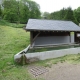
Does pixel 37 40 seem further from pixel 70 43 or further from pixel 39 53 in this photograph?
pixel 70 43

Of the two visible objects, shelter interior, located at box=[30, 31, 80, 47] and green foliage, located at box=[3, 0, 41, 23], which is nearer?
shelter interior, located at box=[30, 31, 80, 47]

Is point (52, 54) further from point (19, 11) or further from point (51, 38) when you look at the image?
point (19, 11)

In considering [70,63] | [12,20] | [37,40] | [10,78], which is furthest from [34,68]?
[12,20]

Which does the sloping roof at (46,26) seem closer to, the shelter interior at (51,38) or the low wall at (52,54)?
the shelter interior at (51,38)

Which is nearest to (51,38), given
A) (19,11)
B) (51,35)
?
(51,35)

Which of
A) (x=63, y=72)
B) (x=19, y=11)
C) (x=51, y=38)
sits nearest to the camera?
(x=63, y=72)

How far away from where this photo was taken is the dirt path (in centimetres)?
630

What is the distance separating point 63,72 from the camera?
6953 mm

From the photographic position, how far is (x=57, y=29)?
441 inches

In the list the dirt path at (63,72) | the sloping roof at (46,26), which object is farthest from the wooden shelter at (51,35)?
the dirt path at (63,72)

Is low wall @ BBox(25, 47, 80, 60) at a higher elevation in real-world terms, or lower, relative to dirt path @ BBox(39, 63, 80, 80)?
higher

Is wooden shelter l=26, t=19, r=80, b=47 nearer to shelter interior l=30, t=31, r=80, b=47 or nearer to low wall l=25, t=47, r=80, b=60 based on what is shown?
shelter interior l=30, t=31, r=80, b=47

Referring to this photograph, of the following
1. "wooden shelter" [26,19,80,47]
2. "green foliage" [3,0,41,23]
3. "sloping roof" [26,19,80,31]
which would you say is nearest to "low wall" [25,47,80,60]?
"wooden shelter" [26,19,80,47]

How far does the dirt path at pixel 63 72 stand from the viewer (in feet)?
20.7
